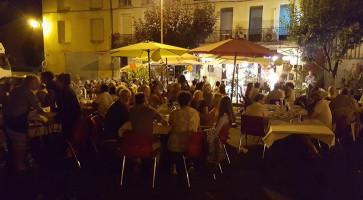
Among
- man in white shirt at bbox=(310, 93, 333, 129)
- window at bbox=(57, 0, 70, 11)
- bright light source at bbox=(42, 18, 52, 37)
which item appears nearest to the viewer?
man in white shirt at bbox=(310, 93, 333, 129)

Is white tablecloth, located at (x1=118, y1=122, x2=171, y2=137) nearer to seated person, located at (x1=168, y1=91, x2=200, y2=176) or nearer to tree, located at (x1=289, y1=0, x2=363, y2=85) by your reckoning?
seated person, located at (x1=168, y1=91, x2=200, y2=176)

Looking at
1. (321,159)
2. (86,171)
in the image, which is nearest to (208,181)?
(86,171)

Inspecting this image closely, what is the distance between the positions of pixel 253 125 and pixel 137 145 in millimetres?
Result: 2690

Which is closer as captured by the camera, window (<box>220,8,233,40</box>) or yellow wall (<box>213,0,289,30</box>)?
yellow wall (<box>213,0,289,30</box>)

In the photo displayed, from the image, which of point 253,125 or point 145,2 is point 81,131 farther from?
point 145,2

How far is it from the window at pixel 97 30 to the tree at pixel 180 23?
21.4 feet

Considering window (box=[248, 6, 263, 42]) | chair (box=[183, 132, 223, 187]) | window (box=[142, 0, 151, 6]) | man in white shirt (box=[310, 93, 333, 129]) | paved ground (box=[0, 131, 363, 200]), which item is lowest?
paved ground (box=[0, 131, 363, 200])

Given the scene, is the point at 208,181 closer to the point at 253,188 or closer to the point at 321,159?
the point at 253,188

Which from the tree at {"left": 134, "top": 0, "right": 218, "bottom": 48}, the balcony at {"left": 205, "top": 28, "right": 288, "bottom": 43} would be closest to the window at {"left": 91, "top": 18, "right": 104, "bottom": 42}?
the tree at {"left": 134, "top": 0, "right": 218, "bottom": 48}

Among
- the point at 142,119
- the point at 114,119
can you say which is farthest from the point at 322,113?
the point at 114,119

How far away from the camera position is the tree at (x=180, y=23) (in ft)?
60.3

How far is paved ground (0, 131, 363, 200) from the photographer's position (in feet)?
15.0

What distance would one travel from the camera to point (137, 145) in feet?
14.8

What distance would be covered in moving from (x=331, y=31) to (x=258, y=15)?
9.16m
